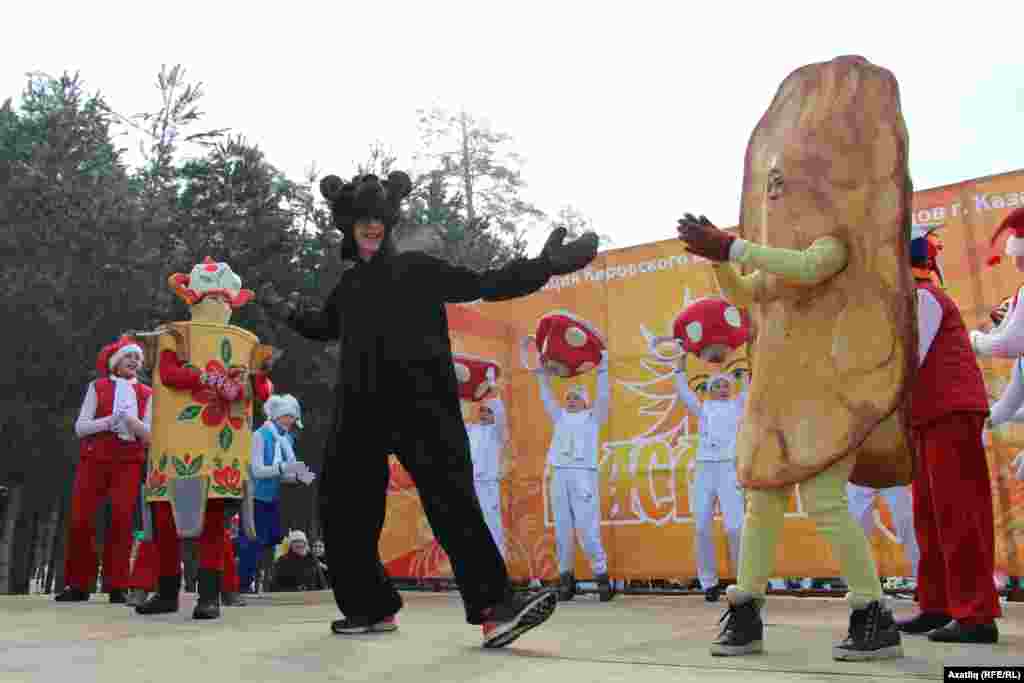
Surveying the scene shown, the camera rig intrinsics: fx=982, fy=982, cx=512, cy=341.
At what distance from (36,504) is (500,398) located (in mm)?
10109

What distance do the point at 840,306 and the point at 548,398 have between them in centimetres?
394

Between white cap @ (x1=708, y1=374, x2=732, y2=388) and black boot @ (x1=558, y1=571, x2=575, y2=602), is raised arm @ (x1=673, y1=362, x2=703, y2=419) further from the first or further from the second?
black boot @ (x1=558, y1=571, x2=575, y2=602)

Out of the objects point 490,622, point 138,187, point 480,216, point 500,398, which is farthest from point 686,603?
point 480,216

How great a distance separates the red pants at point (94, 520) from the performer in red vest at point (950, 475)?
4.62 meters

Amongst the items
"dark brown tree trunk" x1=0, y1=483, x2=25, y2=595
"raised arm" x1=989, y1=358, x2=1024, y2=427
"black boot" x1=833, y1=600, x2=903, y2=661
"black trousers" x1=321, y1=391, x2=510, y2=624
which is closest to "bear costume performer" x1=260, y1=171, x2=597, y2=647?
"black trousers" x1=321, y1=391, x2=510, y2=624

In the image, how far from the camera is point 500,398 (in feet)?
23.9

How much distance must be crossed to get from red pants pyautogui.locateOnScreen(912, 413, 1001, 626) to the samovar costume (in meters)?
3.32

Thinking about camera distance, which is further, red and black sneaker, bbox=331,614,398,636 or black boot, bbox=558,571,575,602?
black boot, bbox=558,571,575,602

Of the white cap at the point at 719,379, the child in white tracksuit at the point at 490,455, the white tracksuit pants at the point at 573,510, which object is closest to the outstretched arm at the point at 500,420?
the child in white tracksuit at the point at 490,455

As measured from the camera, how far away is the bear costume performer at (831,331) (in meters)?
2.95

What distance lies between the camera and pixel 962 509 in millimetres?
3326

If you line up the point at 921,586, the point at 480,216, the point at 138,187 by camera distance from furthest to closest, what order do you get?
1. the point at 480,216
2. the point at 138,187
3. the point at 921,586

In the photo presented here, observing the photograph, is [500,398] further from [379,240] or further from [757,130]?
[757,130]

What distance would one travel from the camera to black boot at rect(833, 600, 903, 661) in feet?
9.36
